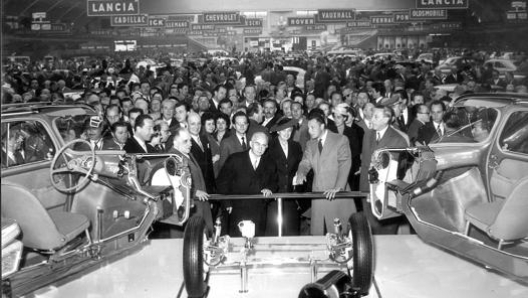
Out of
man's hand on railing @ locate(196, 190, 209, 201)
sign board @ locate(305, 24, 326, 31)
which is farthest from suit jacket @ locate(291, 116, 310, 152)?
sign board @ locate(305, 24, 326, 31)

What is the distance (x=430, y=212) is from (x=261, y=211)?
1.86 meters

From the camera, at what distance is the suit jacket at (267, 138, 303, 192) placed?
7184 mm

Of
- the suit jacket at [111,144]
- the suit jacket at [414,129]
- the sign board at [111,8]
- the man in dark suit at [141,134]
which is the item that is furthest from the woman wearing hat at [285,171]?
the sign board at [111,8]

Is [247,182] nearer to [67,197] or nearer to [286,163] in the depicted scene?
[286,163]

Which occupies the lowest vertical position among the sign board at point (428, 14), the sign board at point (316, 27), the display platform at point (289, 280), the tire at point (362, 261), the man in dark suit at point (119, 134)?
the display platform at point (289, 280)

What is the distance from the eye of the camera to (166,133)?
7246 millimetres

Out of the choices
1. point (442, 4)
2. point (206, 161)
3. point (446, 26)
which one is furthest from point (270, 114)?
point (446, 26)

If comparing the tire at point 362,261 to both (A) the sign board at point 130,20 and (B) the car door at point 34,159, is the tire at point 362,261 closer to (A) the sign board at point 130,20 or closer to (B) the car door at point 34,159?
(B) the car door at point 34,159

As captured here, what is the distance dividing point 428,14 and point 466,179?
874 centimetres

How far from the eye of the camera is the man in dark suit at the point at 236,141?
7.42m

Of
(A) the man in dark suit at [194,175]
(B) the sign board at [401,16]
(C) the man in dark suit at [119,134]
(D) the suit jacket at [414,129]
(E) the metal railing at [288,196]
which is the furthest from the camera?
(B) the sign board at [401,16]

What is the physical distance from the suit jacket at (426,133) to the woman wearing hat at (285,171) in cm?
182

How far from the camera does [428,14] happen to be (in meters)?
13.8

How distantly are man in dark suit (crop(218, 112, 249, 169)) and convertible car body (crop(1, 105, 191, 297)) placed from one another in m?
1.45
